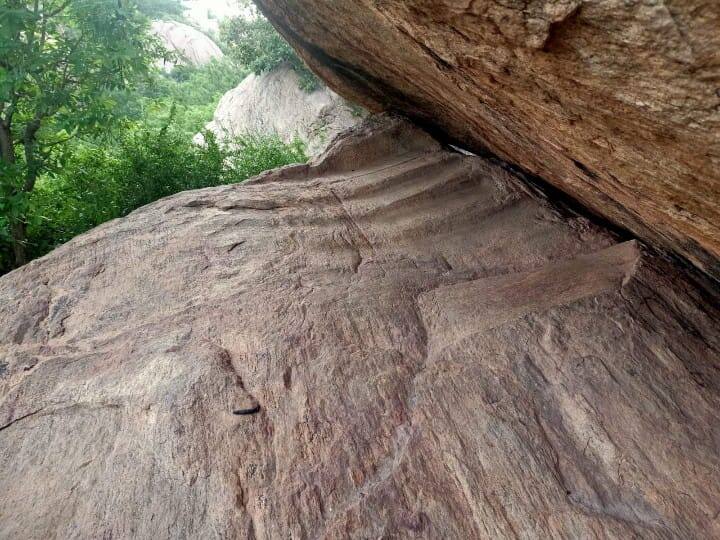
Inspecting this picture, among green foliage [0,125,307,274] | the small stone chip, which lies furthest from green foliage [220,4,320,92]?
the small stone chip

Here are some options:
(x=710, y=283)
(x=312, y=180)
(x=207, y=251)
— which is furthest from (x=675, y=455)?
(x=312, y=180)

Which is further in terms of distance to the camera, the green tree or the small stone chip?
the green tree

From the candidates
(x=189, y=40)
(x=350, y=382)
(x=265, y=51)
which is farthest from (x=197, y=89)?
(x=350, y=382)

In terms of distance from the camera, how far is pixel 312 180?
4.70m

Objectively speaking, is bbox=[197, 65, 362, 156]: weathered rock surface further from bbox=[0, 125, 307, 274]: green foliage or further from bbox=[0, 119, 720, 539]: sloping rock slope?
bbox=[0, 119, 720, 539]: sloping rock slope

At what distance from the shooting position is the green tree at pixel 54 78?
5336 millimetres

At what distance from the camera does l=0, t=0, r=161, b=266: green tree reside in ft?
17.5

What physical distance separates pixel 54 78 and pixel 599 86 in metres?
6.04

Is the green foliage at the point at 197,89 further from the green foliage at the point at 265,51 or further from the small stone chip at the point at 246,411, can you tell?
the small stone chip at the point at 246,411

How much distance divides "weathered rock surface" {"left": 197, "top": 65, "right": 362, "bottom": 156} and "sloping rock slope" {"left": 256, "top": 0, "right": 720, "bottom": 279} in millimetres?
7093

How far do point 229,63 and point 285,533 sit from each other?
21.9 m

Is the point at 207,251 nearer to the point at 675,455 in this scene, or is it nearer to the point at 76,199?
the point at 675,455

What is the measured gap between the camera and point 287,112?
1170cm

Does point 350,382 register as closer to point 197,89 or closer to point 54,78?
point 54,78
